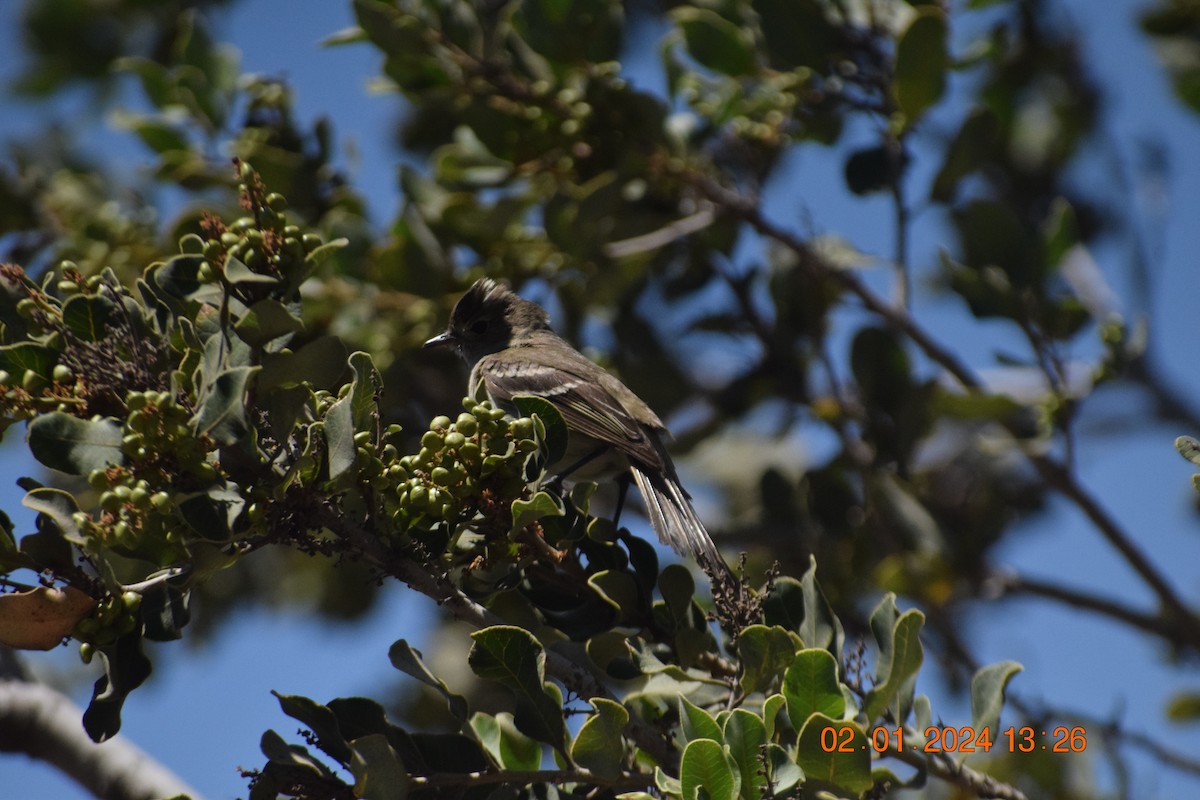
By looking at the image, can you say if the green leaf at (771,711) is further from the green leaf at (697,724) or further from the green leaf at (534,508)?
the green leaf at (534,508)

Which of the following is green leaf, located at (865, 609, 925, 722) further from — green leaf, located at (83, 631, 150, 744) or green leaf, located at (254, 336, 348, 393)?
green leaf, located at (83, 631, 150, 744)

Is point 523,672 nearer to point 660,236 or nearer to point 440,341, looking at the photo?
point 440,341

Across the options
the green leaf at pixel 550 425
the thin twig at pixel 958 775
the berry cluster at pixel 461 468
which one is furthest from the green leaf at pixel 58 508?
the thin twig at pixel 958 775

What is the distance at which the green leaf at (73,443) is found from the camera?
7.23 ft

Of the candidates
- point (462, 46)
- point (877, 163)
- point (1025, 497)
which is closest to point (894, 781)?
point (877, 163)

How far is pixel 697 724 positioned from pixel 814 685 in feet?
1.07

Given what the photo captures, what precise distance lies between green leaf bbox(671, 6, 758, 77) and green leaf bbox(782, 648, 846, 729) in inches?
122

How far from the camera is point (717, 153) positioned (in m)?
5.59

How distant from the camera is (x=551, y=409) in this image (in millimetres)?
2650

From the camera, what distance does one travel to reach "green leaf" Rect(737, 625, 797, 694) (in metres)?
2.61

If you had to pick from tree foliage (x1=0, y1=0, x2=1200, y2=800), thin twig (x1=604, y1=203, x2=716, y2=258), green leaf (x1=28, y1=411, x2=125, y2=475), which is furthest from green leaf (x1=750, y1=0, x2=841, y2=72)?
green leaf (x1=28, y1=411, x2=125, y2=475)

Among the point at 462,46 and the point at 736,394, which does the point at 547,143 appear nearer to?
the point at 462,46

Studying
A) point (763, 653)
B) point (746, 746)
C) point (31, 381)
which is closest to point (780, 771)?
point (746, 746)

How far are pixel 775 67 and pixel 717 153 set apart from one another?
0.78 m
